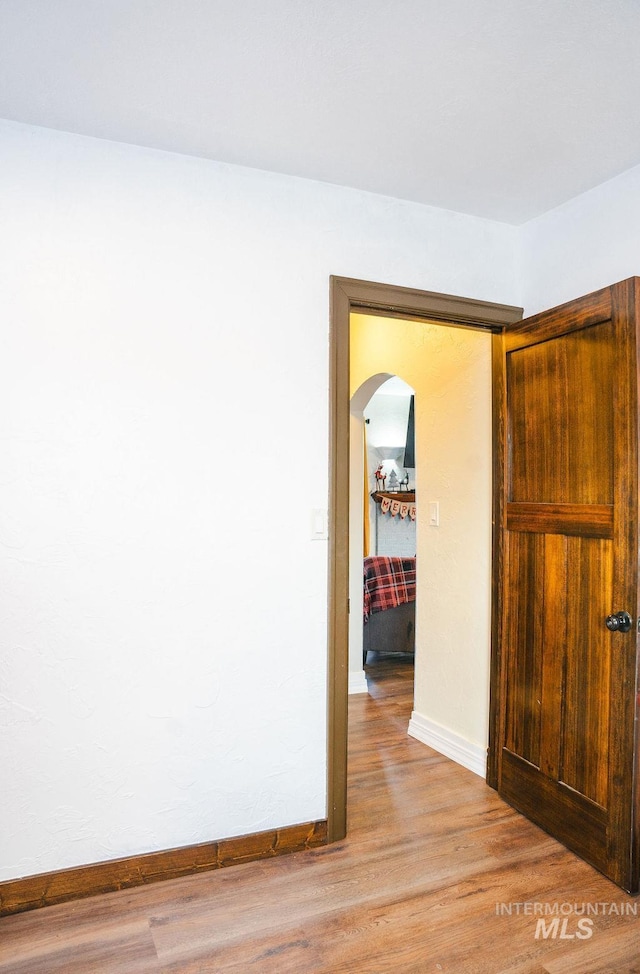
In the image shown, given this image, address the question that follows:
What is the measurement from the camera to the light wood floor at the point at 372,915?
1.81 meters

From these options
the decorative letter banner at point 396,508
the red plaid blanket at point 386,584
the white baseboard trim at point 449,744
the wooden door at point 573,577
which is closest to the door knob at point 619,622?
the wooden door at point 573,577

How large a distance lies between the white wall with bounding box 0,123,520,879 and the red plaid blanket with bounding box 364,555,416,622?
258 centimetres

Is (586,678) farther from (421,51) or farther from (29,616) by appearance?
(421,51)

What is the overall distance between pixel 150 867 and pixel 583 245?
113 inches

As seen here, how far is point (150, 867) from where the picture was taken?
2.20 meters

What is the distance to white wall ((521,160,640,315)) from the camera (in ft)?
7.87

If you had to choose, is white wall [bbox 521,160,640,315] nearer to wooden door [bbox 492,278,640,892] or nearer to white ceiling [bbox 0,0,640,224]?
white ceiling [bbox 0,0,640,224]

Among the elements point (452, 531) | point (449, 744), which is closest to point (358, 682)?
point (449, 744)

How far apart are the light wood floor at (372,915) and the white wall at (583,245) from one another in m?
2.20

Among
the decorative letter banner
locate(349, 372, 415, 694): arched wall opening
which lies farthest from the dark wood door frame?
the decorative letter banner

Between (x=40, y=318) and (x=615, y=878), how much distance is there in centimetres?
270

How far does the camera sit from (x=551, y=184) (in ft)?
8.25

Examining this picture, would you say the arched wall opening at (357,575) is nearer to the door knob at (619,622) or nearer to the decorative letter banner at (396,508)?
the door knob at (619,622)

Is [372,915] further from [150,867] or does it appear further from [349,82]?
[349,82]
